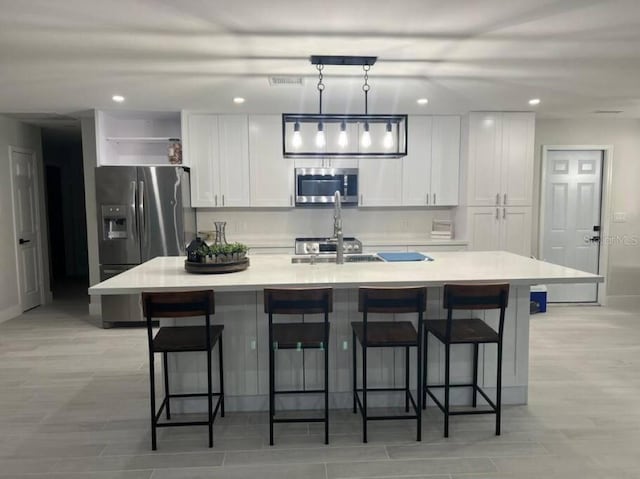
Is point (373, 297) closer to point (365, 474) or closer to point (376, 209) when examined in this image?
point (365, 474)

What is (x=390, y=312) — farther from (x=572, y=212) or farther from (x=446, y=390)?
(x=572, y=212)

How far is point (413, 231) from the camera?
5.61m

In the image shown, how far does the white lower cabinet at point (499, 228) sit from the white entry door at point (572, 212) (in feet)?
2.02

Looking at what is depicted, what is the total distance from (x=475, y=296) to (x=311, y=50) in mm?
1892

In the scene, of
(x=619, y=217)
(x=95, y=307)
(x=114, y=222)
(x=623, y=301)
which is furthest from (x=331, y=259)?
(x=623, y=301)

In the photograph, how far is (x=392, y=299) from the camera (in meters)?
2.37

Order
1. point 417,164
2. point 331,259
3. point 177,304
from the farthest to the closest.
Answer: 1. point 417,164
2. point 331,259
3. point 177,304

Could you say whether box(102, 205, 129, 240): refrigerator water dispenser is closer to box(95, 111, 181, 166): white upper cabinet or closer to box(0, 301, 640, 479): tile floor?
box(95, 111, 181, 166): white upper cabinet

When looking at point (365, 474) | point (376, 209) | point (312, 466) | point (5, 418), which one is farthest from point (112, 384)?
point (376, 209)

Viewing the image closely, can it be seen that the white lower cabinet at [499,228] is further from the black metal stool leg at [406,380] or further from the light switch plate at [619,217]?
the black metal stool leg at [406,380]

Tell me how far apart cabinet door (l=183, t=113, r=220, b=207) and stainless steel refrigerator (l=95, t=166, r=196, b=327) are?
31cm

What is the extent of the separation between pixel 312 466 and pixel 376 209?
12.2ft

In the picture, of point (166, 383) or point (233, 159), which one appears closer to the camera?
point (166, 383)

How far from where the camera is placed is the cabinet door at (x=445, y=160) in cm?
517
